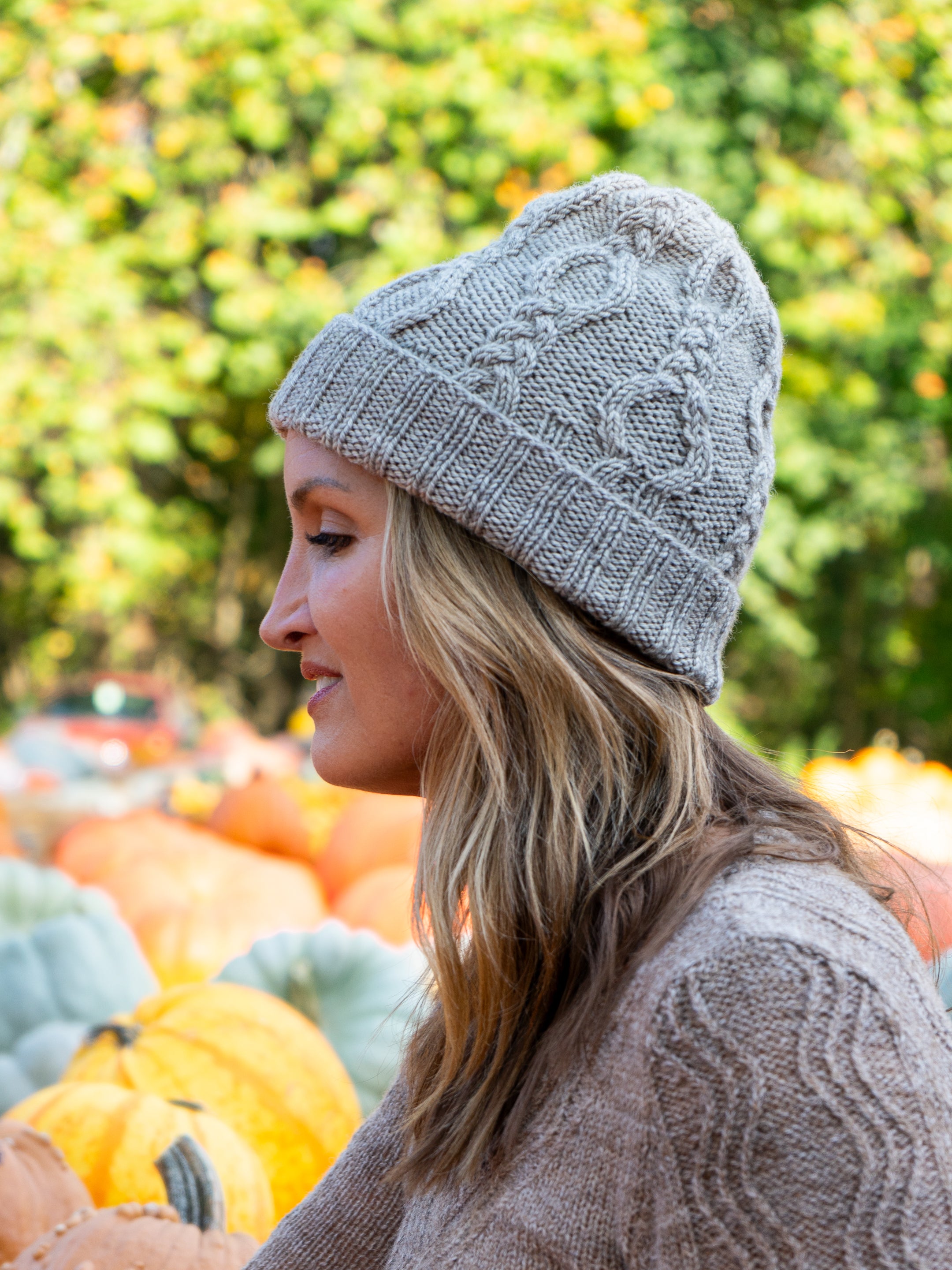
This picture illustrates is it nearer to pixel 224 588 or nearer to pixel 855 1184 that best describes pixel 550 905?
pixel 855 1184

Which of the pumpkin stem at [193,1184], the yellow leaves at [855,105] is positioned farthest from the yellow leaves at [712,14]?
the pumpkin stem at [193,1184]

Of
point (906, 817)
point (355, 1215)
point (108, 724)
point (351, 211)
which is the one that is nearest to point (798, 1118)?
point (355, 1215)

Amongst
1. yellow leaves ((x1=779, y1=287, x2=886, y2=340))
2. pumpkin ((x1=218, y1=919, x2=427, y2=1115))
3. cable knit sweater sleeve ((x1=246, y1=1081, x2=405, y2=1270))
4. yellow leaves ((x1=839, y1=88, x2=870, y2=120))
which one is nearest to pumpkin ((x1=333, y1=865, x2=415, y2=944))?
pumpkin ((x1=218, y1=919, x2=427, y2=1115))

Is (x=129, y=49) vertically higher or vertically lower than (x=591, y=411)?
higher

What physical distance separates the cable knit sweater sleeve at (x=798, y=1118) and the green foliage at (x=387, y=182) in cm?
674

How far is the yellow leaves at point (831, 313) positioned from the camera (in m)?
8.41

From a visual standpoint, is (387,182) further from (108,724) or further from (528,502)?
(528,502)

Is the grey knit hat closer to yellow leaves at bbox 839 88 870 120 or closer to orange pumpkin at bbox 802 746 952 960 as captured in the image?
orange pumpkin at bbox 802 746 952 960

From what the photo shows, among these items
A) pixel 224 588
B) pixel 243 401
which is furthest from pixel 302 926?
pixel 224 588

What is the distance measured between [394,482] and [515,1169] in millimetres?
739

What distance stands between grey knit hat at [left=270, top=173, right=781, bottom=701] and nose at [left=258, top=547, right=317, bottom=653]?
173mm

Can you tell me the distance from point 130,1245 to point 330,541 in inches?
47.9

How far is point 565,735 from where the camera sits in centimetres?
133

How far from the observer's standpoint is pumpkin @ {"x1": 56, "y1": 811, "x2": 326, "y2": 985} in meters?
3.97
